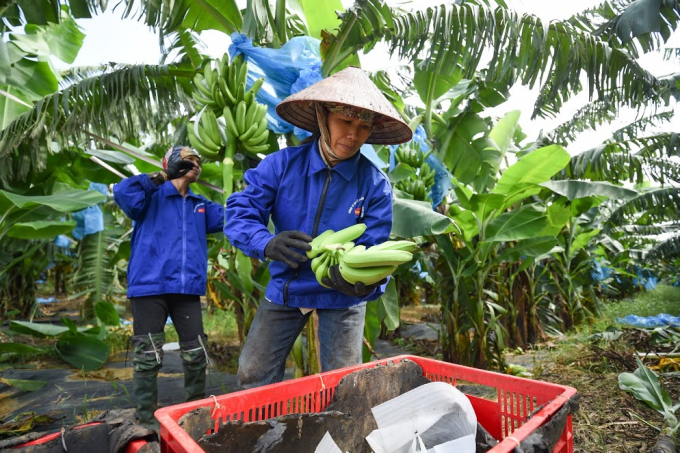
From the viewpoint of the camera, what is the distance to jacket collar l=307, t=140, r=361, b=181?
1729mm

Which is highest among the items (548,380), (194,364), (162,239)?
(162,239)

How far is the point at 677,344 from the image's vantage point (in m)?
3.60

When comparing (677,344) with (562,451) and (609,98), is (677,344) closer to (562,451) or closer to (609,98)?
(609,98)

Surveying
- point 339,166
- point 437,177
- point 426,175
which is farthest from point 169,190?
point 437,177

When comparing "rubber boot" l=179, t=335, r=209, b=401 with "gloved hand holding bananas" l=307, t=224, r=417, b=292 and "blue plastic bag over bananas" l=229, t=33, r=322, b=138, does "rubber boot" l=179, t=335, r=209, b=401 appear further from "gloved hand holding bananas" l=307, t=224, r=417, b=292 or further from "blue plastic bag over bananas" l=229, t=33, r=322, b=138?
"gloved hand holding bananas" l=307, t=224, r=417, b=292

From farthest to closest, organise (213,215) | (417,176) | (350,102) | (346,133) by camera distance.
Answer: (417,176) → (213,215) → (346,133) → (350,102)

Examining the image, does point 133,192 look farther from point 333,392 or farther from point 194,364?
point 333,392

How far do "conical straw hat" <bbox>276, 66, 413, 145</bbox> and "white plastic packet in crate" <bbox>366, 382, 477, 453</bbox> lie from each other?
1004 millimetres

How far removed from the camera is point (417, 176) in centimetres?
391

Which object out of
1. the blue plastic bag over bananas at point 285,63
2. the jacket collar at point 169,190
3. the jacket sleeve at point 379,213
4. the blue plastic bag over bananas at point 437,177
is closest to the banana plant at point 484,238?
the blue plastic bag over bananas at point 437,177

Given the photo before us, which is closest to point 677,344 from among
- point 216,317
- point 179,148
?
point 179,148

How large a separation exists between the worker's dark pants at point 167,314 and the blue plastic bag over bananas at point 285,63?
4.32ft

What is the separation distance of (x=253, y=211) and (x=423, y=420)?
3.04 feet

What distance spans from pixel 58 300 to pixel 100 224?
27.2 feet
